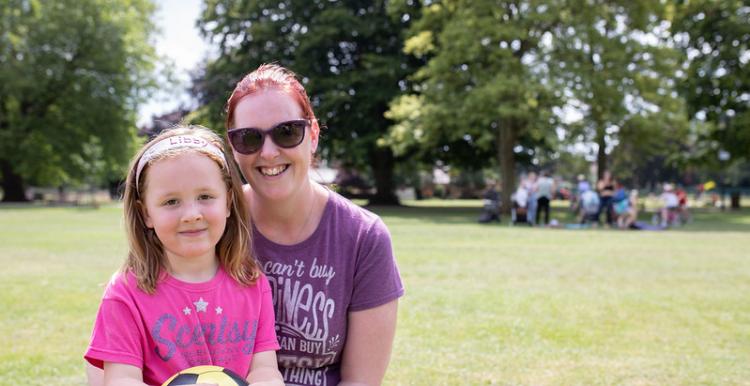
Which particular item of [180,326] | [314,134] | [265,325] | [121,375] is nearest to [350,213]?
[314,134]

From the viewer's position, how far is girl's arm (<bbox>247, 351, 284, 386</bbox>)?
255 centimetres

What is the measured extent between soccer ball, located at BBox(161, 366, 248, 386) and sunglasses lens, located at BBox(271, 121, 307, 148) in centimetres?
92

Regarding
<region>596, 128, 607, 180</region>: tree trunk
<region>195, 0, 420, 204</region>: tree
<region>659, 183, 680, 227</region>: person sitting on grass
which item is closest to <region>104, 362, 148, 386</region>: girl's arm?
<region>659, 183, 680, 227</region>: person sitting on grass

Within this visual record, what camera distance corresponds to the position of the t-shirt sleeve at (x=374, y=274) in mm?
2814

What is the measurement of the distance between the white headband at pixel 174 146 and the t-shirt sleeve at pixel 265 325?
54 cm

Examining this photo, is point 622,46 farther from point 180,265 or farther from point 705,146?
point 180,265

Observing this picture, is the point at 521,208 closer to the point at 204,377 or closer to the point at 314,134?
the point at 314,134

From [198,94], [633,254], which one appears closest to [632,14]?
[633,254]

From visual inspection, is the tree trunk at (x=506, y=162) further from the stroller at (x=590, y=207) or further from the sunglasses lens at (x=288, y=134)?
the sunglasses lens at (x=288, y=134)

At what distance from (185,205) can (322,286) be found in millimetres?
668

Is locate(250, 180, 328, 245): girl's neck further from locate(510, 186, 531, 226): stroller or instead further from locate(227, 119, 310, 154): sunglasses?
locate(510, 186, 531, 226): stroller

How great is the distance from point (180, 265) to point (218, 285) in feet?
0.54

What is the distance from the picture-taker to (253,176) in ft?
9.32

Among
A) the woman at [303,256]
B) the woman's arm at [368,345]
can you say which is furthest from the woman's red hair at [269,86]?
the woman's arm at [368,345]
